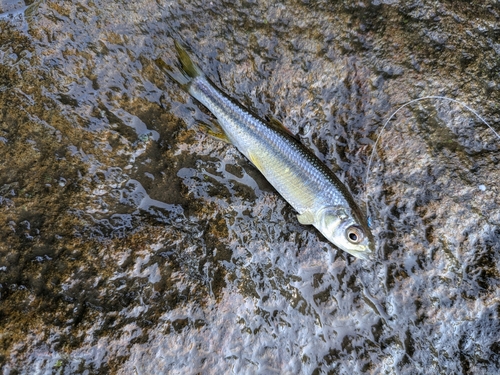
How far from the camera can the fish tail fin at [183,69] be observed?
153 inches

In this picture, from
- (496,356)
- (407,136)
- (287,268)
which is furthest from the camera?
(407,136)

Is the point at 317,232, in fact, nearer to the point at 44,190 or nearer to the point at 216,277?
the point at 216,277

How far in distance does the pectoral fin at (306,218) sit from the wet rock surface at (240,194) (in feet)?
0.57

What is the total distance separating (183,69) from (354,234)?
100 inches

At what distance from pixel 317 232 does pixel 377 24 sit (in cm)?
252

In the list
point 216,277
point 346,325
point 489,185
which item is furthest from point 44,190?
point 489,185

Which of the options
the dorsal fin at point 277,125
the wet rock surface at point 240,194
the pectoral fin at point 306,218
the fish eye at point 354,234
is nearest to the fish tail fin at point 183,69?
the wet rock surface at point 240,194

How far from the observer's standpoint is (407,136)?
3867mm

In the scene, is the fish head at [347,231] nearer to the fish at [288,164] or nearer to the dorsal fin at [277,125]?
the fish at [288,164]

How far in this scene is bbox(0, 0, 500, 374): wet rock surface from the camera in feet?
10.2

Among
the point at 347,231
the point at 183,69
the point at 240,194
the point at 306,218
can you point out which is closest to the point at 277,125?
the point at 240,194

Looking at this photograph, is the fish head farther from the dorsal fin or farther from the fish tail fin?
the fish tail fin

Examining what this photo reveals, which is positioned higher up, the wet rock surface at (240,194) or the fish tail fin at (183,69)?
the fish tail fin at (183,69)

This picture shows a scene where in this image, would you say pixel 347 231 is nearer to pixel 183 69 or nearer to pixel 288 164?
pixel 288 164
